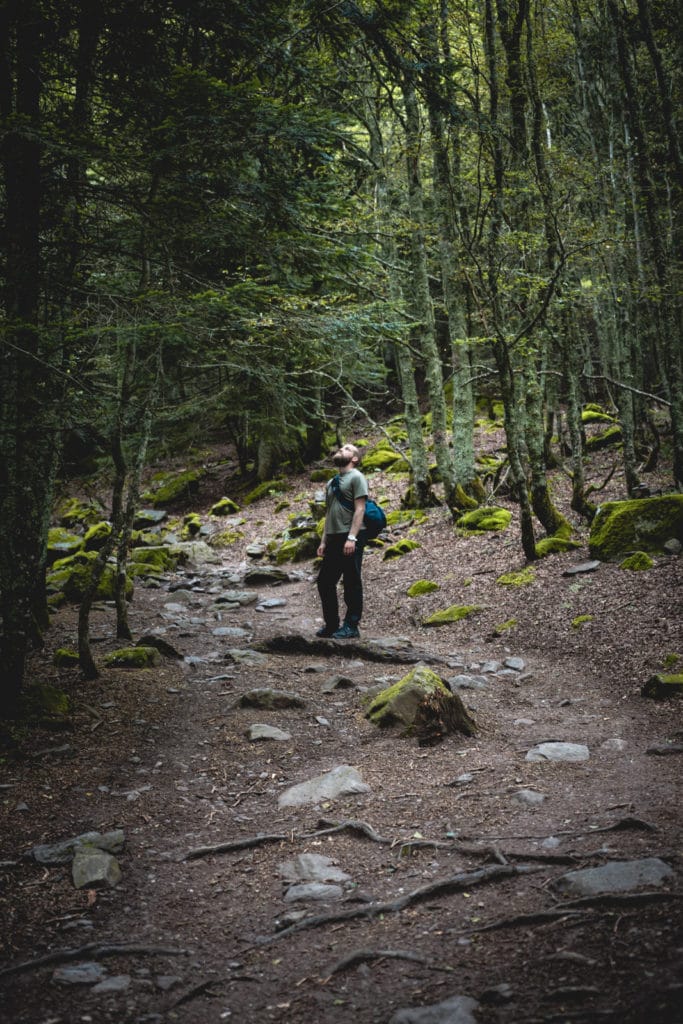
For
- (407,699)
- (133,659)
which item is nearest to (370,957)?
(407,699)

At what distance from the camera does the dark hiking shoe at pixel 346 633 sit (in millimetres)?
8133

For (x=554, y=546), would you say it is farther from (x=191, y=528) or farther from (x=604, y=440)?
(x=191, y=528)

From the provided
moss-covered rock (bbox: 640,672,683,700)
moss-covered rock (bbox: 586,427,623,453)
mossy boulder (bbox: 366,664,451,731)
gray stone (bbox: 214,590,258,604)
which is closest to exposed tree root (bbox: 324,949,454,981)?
mossy boulder (bbox: 366,664,451,731)

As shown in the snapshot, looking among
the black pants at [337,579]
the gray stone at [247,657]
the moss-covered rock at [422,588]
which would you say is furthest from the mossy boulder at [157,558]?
the black pants at [337,579]

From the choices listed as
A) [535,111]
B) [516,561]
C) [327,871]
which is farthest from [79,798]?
[535,111]

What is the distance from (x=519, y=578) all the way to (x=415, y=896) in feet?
21.9

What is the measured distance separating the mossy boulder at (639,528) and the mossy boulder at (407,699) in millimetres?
4501

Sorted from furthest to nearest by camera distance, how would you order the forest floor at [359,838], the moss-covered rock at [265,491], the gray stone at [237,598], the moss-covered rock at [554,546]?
the moss-covered rock at [265,491], the gray stone at [237,598], the moss-covered rock at [554,546], the forest floor at [359,838]

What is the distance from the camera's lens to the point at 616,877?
2768 millimetres

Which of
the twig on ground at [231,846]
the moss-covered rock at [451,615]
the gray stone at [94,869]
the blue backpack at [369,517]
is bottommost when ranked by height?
the moss-covered rock at [451,615]

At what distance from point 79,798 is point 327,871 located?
1.91m

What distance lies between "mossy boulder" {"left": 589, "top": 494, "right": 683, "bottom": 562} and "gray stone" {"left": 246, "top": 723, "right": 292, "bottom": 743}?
5460 mm

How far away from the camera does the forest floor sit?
7.95 ft

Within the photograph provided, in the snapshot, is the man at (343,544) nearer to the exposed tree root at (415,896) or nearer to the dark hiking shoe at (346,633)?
the dark hiking shoe at (346,633)
